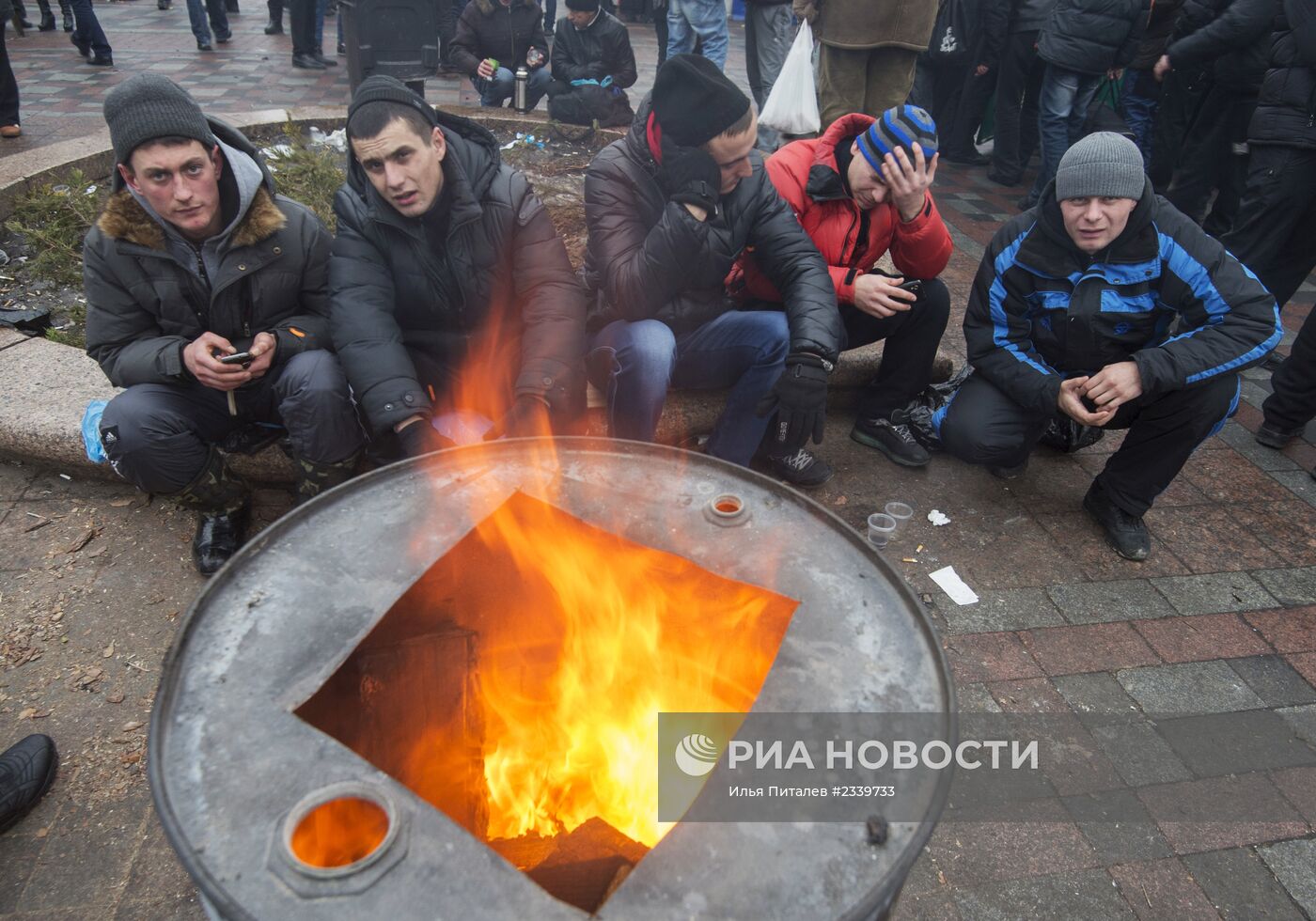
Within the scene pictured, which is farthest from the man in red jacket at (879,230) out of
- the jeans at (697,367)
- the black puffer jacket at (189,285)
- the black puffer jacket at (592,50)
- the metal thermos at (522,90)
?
the metal thermos at (522,90)

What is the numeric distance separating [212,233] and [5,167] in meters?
3.47

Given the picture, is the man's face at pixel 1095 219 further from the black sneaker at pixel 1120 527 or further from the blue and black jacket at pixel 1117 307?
the black sneaker at pixel 1120 527

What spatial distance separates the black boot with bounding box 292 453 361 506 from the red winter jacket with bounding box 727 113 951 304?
1890mm

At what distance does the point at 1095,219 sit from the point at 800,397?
1.33m

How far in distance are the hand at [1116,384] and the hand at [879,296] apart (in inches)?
32.1

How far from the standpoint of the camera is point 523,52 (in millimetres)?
7879

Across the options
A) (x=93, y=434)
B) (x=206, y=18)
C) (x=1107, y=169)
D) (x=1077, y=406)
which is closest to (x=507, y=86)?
(x=206, y=18)

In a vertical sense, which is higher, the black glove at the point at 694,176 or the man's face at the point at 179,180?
the black glove at the point at 694,176

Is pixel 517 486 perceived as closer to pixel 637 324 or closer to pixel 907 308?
pixel 637 324

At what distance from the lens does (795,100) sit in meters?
5.58

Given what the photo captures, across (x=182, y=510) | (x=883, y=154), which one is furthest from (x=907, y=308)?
(x=182, y=510)

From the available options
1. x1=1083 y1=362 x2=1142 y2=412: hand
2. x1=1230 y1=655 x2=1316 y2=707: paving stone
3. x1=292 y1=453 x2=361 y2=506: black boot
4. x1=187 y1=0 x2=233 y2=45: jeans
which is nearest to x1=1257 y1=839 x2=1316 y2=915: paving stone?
x1=1230 y1=655 x2=1316 y2=707: paving stone

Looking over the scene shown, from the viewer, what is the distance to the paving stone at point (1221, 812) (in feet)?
7.83

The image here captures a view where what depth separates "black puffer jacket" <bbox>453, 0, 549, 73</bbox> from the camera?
7.58m
